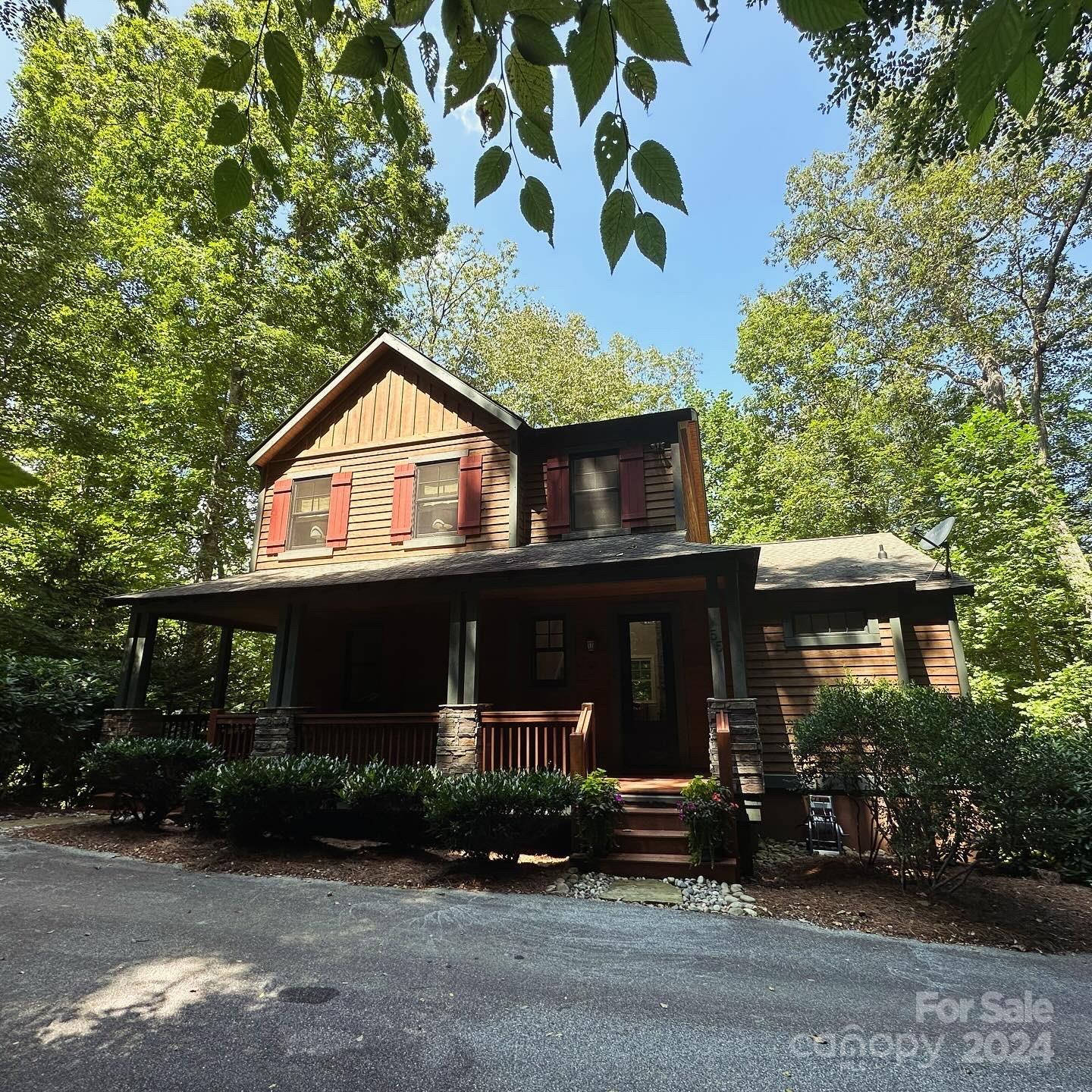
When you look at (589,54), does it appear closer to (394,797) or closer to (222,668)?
(394,797)

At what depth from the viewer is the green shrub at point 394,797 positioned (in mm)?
6814

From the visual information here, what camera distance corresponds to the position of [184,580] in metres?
16.1

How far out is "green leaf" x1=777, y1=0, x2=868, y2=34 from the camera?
103 cm

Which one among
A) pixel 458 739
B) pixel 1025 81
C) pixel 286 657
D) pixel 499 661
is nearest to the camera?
pixel 1025 81

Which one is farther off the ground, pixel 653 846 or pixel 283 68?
pixel 283 68

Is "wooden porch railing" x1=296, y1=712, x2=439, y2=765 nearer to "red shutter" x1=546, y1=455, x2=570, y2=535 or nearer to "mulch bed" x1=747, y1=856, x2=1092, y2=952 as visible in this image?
"red shutter" x1=546, y1=455, x2=570, y2=535

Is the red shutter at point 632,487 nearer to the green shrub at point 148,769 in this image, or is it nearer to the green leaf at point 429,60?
the green shrub at point 148,769

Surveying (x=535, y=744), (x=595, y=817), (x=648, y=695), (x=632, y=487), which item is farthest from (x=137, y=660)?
(x=632, y=487)

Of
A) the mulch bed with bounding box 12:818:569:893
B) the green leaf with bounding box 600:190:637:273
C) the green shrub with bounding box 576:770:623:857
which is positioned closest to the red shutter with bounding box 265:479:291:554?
the mulch bed with bounding box 12:818:569:893

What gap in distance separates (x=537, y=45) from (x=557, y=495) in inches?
346

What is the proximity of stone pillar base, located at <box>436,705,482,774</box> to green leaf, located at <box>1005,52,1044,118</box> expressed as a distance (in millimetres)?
7334

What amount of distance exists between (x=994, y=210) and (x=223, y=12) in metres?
21.2

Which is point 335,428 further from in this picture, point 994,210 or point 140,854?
point 994,210

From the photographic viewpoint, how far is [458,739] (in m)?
7.61
